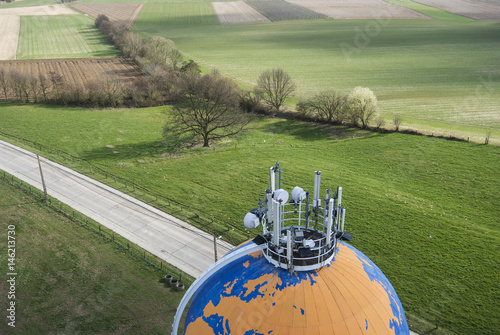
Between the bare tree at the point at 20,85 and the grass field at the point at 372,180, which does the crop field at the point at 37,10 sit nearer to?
the bare tree at the point at 20,85

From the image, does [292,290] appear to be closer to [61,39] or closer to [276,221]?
[276,221]

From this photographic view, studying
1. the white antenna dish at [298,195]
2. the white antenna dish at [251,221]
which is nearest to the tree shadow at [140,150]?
the white antenna dish at [298,195]

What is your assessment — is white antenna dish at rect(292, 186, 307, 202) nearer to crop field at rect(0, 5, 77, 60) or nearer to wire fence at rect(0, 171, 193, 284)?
wire fence at rect(0, 171, 193, 284)

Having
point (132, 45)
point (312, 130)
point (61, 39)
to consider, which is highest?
point (61, 39)

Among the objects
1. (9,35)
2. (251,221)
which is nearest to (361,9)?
(9,35)

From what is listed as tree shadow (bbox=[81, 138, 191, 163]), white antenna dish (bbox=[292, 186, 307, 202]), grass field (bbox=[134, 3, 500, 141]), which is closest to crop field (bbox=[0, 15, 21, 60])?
grass field (bbox=[134, 3, 500, 141])

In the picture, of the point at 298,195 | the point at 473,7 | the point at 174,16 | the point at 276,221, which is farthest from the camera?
the point at 174,16

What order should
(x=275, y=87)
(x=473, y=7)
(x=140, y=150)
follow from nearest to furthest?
(x=140, y=150) < (x=275, y=87) < (x=473, y=7)
